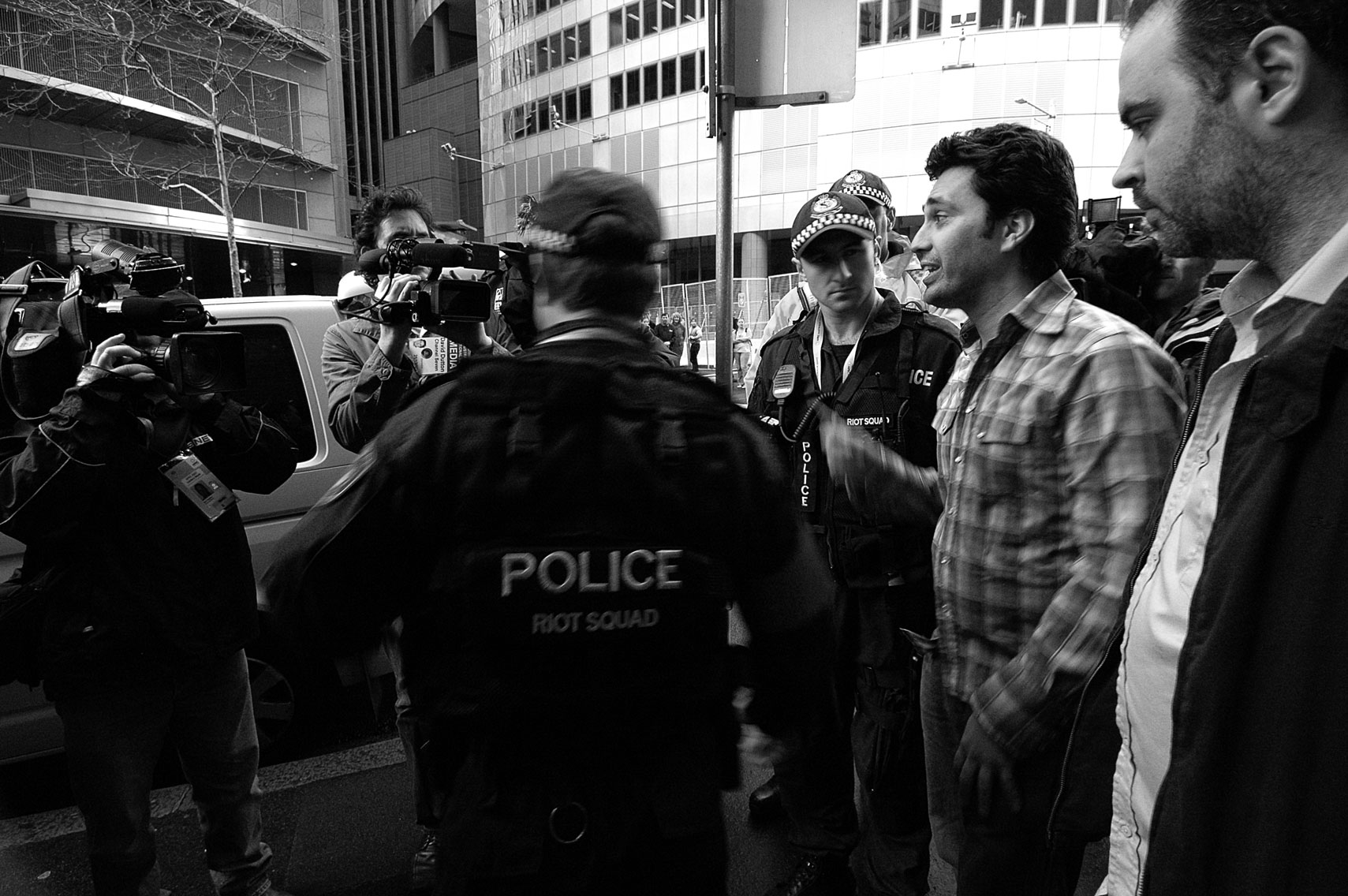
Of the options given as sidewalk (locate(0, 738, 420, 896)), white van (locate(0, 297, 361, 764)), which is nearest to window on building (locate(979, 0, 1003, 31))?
white van (locate(0, 297, 361, 764))

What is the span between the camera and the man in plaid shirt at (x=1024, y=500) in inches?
63.5

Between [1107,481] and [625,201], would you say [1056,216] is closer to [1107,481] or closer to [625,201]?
[1107,481]

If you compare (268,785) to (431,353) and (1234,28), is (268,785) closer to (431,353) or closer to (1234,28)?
(431,353)

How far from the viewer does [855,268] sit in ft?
9.50

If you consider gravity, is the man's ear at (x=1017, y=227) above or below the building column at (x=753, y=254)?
below

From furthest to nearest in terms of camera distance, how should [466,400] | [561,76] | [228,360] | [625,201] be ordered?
[561,76] < [228,360] < [625,201] < [466,400]

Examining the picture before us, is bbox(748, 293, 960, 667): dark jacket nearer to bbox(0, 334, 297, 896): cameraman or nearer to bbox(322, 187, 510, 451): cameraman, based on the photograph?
bbox(322, 187, 510, 451): cameraman

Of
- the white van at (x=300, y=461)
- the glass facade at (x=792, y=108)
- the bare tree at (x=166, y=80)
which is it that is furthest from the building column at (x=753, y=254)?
the white van at (x=300, y=461)

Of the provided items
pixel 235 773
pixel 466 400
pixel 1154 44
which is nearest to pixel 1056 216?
pixel 1154 44

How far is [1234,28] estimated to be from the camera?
3.23 ft

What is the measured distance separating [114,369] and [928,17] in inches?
1240

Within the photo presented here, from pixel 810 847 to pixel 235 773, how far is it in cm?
183

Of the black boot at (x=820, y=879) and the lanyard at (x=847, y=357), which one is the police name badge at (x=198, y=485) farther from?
the black boot at (x=820, y=879)

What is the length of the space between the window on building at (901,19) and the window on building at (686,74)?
8.61m
